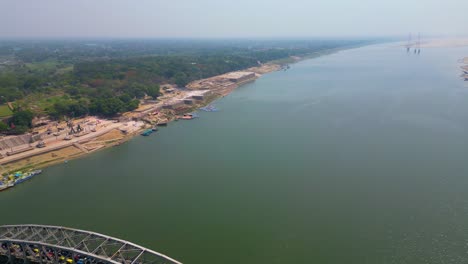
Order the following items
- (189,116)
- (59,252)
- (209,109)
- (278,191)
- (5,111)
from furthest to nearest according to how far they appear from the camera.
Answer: (209,109), (189,116), (5,111), (278,191), (59,252)

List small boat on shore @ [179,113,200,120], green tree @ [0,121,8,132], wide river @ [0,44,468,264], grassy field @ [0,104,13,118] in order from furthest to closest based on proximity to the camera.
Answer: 1. small boat on shore @ [179,113,200,120]
2. grassy field @ [0,104,13,118]
3. green tree @ [0,121,8,132]
4. wide river @ [0,44,468,264]

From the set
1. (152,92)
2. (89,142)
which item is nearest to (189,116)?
(152,92)

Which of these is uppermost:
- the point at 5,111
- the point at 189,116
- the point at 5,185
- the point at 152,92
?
the point at 152,92

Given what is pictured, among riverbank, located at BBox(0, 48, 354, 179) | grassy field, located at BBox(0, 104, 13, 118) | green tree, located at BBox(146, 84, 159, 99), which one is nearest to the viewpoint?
riverbank, located at BBox(0, 48, 354, 179)

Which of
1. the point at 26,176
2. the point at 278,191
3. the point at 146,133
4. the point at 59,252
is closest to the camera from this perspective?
the point at 59,252

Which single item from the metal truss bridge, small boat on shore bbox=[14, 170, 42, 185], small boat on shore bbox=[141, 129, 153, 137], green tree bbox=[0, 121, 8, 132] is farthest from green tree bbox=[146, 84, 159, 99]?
the metal truss bridge

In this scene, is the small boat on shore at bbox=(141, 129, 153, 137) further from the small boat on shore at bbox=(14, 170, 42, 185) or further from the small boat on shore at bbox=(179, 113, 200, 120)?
the small boat on shore at bbox=(14, 170, 42, 185)

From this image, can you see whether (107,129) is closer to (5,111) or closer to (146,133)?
(146,133)

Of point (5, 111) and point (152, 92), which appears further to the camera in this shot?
point (152, 92)

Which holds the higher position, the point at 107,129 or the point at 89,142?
the point at 107,129
